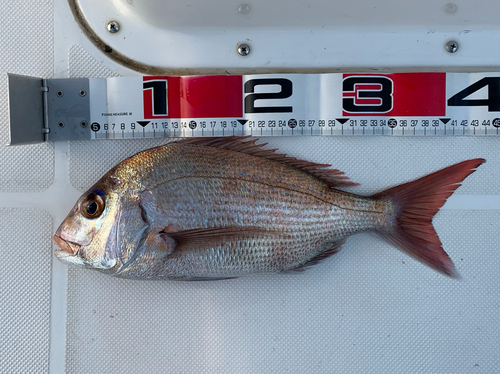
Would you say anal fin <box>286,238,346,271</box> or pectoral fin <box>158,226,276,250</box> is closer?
pectoral fin <box>158,226,276,250</box>

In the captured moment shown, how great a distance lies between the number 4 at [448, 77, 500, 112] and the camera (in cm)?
165

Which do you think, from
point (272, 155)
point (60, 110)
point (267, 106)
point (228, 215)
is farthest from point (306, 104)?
point (60, 110)

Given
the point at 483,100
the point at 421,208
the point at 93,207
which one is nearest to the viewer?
the point at 93,207

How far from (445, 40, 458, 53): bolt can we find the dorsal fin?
737 mm

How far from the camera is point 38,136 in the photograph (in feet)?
5.47

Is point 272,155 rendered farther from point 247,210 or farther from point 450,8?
point 450,8

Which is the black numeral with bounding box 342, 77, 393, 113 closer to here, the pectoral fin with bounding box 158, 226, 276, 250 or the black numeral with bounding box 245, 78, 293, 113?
the black numeral with bounding box 245, 78, 293, 113

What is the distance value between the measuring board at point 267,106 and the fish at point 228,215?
15cm

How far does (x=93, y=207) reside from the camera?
143 centimetres

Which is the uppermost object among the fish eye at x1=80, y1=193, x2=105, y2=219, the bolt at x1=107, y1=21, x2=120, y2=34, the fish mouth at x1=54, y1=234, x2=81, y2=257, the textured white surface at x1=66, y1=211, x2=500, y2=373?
the bolt at x1=107, y1=21, x2=120, y2=34

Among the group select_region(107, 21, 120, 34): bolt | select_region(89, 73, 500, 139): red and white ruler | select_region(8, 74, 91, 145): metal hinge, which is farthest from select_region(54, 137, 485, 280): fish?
select_region(107, 21, 120, 34): bolt

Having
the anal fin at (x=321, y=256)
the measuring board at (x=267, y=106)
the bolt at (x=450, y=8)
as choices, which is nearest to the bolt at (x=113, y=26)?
the measuring board at (x=267, y=106)

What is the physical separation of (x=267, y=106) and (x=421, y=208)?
0.76m

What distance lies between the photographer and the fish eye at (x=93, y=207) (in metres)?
1.42
